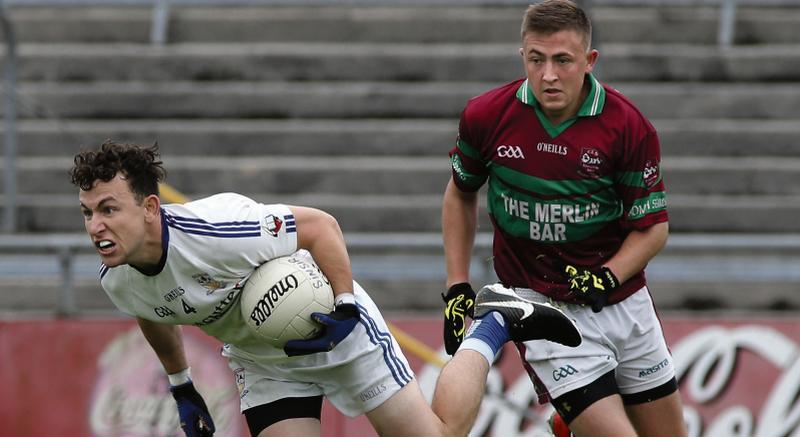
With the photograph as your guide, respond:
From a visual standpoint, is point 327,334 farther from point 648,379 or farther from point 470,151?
point 648,379

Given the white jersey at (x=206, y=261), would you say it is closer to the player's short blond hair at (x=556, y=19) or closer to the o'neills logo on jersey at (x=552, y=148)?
the o'neills logo on jersey at (x=552, y=148)

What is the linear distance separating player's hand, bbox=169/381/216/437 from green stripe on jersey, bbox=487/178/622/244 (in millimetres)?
1508

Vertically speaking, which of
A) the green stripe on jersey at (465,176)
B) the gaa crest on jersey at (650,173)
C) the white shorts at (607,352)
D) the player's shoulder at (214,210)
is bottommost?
the white shorts at (607,352)

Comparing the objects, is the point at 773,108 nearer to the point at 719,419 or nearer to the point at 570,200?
the point at 719,419

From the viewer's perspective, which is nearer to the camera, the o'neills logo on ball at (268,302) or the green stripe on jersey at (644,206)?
the o'neills logo on ball at (268,302)

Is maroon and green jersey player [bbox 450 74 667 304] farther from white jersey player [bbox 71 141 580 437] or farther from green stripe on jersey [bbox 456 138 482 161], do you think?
white jersey player [bbox 71 141 580 437]

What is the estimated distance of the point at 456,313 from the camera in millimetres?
5859

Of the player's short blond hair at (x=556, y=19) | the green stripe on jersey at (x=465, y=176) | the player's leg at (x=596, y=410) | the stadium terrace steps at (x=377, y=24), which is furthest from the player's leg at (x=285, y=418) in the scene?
the stadium terrace steps at (x=377, y=24)

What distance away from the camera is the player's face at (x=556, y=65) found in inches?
211

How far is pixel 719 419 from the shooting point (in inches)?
332

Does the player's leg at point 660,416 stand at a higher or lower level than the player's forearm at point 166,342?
lower

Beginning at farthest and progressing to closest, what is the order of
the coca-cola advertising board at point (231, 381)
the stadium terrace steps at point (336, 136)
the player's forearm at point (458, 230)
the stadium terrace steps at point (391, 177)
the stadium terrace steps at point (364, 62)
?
the stadium terrace steps at point (364, 62) → the stadium terrace steps at point (336, 136) → the stadium terrace steps at point (391, 177) → the coca-cola advertising board at point (231, 381) → the player's forearm at point (458, 230)

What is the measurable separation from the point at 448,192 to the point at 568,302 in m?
0.72

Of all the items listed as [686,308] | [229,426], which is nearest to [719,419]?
[686,308]
